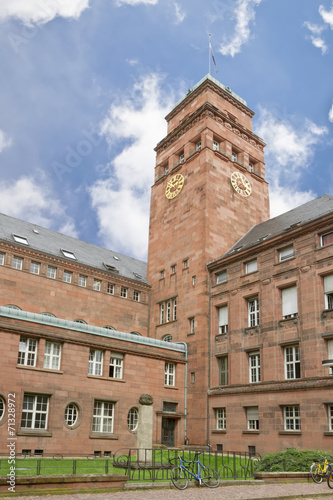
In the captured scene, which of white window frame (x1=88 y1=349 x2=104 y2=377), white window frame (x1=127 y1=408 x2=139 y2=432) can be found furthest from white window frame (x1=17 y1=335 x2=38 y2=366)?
white window frame (x1=127 y1=408 x2=139 y2=432)

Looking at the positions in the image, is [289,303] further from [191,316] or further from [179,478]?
[179,478]

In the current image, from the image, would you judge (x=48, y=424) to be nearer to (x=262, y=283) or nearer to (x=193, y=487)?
(x=193, y=487)

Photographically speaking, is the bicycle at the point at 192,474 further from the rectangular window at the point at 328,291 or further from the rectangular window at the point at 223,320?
the rectangular window at the point at 223,320

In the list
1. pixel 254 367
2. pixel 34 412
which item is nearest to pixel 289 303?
pixel 254 367

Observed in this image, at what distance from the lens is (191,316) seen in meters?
39.5

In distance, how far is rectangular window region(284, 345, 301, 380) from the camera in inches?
1203

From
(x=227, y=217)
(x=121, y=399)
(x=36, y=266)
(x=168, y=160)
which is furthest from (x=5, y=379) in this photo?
(x=168, y=160)

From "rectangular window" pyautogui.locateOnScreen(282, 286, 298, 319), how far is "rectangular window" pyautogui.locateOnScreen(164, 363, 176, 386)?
34.2 feet

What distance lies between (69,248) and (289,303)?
2149 cm

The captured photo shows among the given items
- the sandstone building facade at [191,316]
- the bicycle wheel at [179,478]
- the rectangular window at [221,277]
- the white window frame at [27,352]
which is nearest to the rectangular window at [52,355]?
the sandstone building facade at [191,316]

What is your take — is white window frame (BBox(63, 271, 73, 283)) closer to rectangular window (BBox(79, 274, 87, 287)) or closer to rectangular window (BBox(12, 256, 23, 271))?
rectangular window (BBox(79, 274, 87, 287))

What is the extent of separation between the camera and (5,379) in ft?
92.4

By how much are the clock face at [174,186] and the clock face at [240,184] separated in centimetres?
500

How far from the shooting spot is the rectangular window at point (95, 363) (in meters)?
32.7
